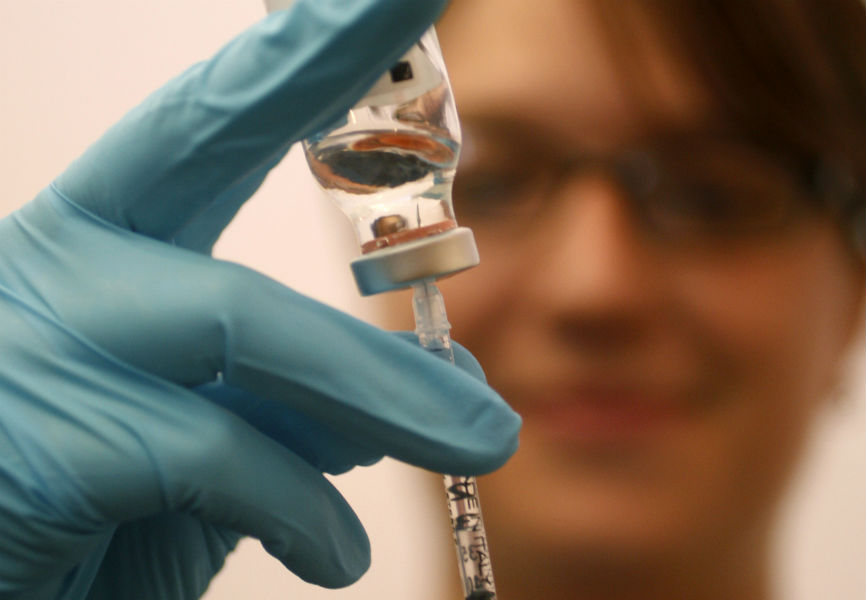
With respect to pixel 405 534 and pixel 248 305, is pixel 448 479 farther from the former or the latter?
pixel 405 534

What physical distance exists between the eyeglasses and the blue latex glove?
570mm

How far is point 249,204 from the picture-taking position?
1.01 meters

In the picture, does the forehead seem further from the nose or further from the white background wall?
the white background wall

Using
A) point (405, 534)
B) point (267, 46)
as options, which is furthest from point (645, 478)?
point (267, 46)

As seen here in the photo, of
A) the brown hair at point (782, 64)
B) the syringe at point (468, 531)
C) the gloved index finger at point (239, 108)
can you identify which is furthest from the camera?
the brown hair at point (782, 64)

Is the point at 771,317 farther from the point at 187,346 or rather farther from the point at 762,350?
the point at 187,346

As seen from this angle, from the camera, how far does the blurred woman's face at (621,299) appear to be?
3.26 feet

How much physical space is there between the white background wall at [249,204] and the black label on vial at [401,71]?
53cm

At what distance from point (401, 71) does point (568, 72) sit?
56cm

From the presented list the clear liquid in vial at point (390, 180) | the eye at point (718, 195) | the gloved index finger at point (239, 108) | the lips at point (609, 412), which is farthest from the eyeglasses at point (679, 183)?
the gloved index finger at point (239, 108)

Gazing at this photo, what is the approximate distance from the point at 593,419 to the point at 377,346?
1.97 ft

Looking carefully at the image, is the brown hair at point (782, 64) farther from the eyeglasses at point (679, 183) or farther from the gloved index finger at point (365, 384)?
the gloved index finger at point (365, 384)

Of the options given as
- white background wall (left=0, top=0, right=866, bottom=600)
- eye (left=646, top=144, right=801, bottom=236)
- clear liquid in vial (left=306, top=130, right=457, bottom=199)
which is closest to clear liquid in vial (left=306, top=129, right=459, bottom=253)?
clear liquid in vial (left=306, top=130, right=457, bottom=199)

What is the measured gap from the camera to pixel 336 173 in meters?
0.57
